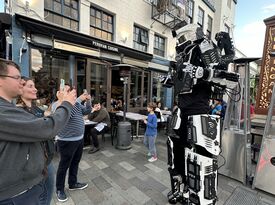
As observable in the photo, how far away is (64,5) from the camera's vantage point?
6.10m

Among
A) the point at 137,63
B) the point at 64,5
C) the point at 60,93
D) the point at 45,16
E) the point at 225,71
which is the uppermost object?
the point at 64,5

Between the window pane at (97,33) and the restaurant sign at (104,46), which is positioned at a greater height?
the window pane at (97,33)

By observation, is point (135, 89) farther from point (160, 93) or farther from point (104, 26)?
point (104, 26)

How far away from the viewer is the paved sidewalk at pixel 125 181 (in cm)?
254

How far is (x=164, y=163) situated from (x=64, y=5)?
618cm

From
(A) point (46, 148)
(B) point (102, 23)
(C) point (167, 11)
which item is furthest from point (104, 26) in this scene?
(A) point (46, 148)

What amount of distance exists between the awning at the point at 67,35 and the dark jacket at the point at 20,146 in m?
5.08

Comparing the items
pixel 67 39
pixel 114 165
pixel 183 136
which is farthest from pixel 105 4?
pixel 183 136

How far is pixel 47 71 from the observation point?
5.99 meters

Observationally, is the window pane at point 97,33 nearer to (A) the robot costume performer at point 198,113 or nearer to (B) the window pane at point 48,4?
(B) the window pane at point 48,4

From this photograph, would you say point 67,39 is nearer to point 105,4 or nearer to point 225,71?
point 105,4

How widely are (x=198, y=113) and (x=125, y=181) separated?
6.09 feet

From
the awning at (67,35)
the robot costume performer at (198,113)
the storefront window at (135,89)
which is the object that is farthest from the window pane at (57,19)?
the robot costume performer at (198,113)

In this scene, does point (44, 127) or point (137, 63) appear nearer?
point (44, 127)
